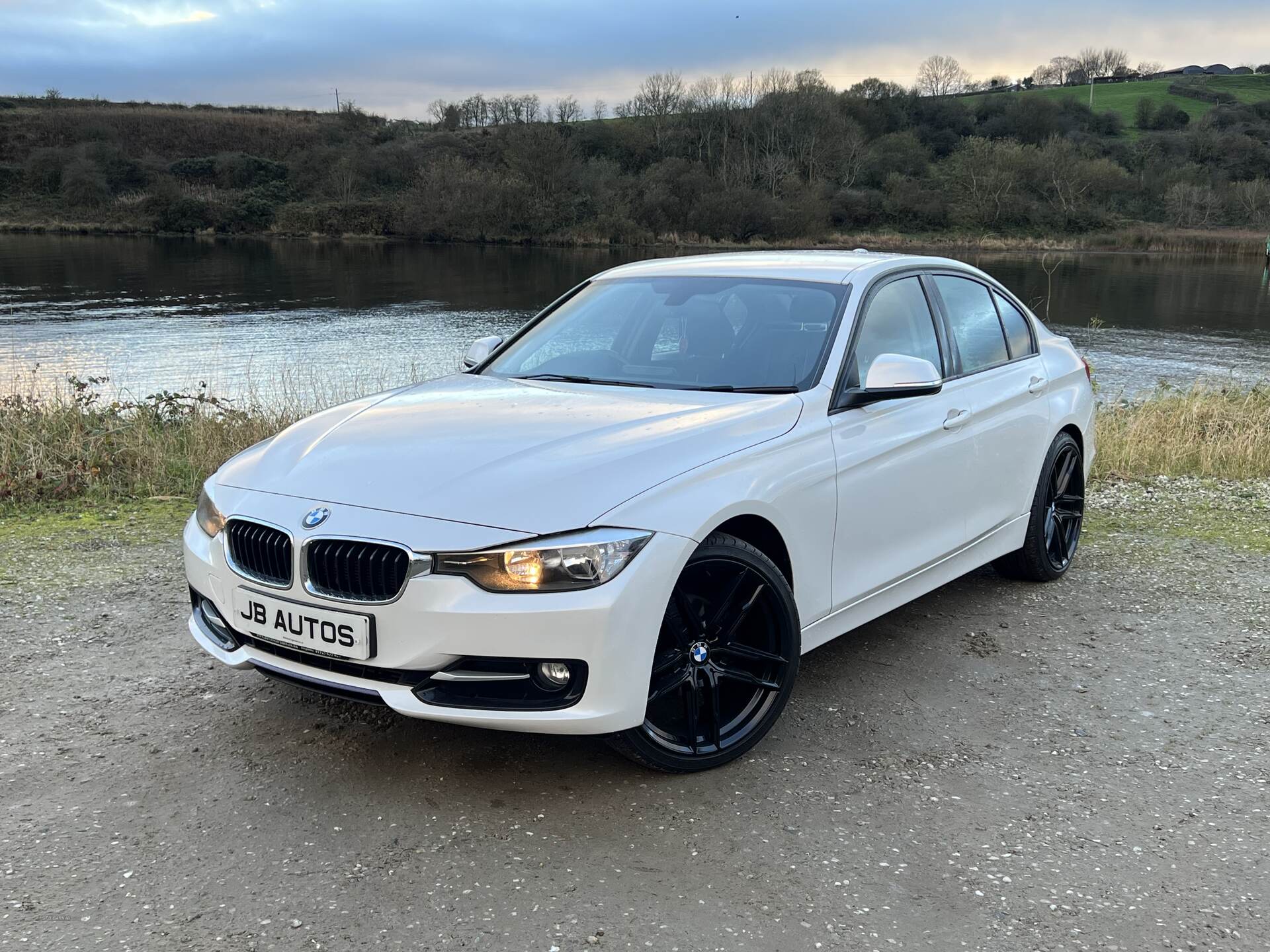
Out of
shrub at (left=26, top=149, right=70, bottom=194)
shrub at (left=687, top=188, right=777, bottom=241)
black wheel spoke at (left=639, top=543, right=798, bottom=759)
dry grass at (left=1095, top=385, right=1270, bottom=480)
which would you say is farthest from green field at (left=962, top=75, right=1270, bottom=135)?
black wheel spoke at (left=639, top=543, right=798, bottom=759)

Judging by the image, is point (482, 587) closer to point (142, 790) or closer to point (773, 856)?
point (773, 856)

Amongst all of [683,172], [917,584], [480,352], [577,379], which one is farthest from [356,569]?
[683,172]

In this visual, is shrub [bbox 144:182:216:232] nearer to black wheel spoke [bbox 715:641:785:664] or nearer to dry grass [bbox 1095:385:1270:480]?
dry grass [bbox 1095:385:1270:480]

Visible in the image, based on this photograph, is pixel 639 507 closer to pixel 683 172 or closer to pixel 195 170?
pixel 683 172

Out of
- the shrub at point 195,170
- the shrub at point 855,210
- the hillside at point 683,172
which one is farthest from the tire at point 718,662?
the shrub at point 195,170

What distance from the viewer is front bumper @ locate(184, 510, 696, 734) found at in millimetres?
2859

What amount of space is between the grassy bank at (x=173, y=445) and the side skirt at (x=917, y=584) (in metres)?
4.36

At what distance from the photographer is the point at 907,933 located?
2594mm

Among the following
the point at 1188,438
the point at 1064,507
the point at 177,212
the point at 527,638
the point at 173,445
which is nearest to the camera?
the point at 527,638

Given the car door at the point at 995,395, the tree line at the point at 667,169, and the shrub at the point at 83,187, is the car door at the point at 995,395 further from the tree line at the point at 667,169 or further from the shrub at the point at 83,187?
the shrub at the point at 83,187

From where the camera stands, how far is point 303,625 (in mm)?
3049

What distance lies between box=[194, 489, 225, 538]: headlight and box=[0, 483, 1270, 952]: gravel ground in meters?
0.74

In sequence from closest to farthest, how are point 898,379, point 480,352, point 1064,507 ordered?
point 898,379
point 480,352
point 1064,507

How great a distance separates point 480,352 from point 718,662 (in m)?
2.18
